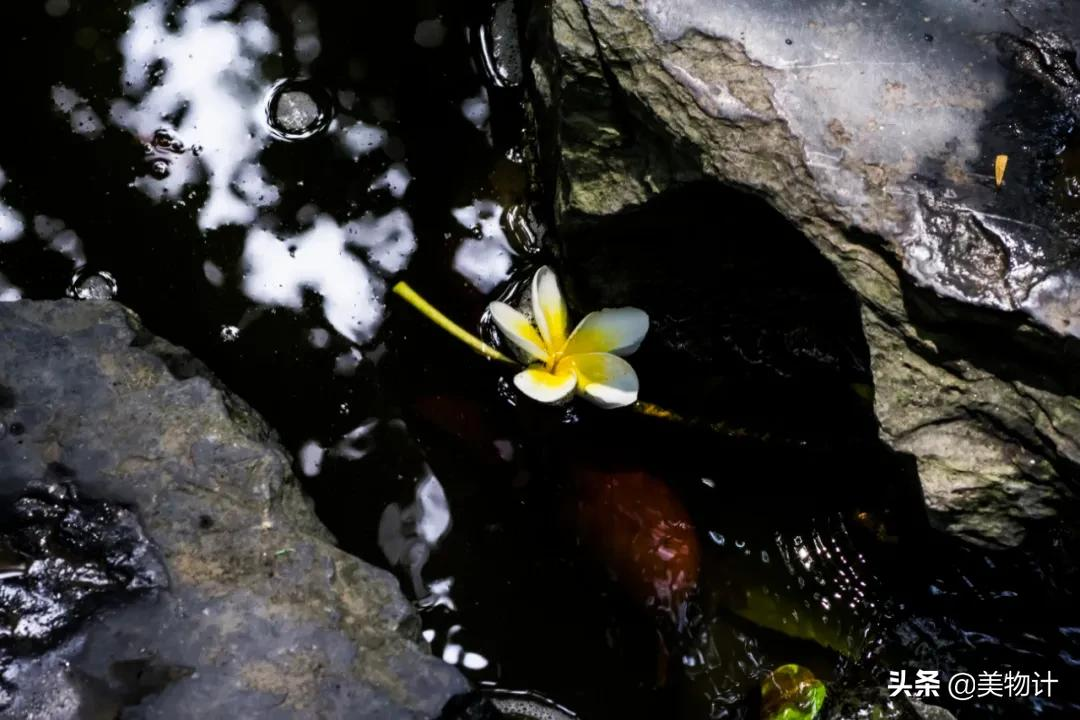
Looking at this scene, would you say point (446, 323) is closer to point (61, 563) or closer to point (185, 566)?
point (185, 566)

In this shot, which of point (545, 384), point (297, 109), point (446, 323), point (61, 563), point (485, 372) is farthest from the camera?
point (297, 109)

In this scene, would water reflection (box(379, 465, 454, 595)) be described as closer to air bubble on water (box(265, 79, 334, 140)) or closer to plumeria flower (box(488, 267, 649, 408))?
plumeria flower (box(488, 267, 649, 408))

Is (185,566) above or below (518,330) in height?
below

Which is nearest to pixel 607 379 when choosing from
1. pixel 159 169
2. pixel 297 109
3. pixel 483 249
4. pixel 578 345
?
pixel 578 345

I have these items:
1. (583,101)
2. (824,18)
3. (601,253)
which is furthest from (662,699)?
(824,18)

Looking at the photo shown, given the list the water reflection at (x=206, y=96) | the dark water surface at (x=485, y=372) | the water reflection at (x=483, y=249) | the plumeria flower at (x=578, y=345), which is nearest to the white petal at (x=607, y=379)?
the plumeria flower at (x=578, y=345)

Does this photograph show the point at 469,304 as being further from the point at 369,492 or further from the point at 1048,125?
the point at 1048,125
